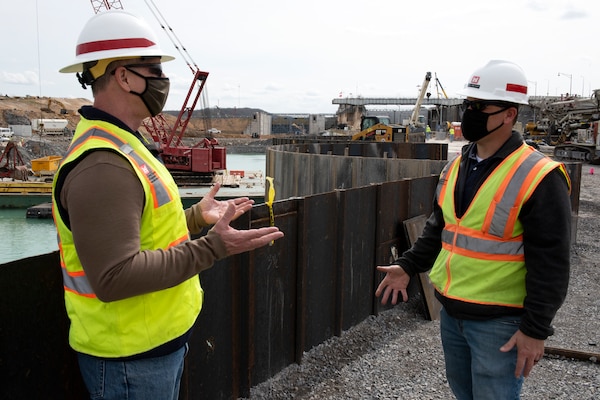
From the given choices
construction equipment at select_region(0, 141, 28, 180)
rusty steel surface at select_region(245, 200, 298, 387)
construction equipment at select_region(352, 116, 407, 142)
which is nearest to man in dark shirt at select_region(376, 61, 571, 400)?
rusty steel surface at select_region(245, 200, 298, 387)

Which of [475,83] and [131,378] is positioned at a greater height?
[475,83]

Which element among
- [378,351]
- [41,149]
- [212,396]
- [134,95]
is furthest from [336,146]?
[41,149]

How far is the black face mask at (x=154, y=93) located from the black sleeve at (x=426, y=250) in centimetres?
195

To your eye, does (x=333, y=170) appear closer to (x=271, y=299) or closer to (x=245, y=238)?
(x=271, y=299)

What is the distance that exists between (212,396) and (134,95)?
9.69 feet

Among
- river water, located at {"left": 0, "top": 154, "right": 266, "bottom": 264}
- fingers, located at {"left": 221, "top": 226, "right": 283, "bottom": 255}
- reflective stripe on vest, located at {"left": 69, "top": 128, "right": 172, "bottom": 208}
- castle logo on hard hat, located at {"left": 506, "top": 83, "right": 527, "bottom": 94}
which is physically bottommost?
river water, located at {"left": 0, "top": 154, "right": 266, "bottom": 264}

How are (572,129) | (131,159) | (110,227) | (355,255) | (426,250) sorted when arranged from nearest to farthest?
(110,227) → (131,159) → (426,250) → (355,255) → (572,129)

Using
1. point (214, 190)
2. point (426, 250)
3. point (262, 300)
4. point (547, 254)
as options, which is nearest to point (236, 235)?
point (214, 190)

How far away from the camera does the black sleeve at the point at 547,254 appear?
2.60m

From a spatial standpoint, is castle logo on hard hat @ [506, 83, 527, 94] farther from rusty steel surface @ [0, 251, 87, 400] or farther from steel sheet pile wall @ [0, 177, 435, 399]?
rusty steel surface @ [0, 251, 87, 400]

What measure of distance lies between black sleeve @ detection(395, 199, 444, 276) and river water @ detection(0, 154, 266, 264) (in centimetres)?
2798

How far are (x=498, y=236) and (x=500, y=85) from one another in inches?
36.3

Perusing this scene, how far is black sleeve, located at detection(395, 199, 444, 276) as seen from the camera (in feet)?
11.4

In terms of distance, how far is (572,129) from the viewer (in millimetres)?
40000
